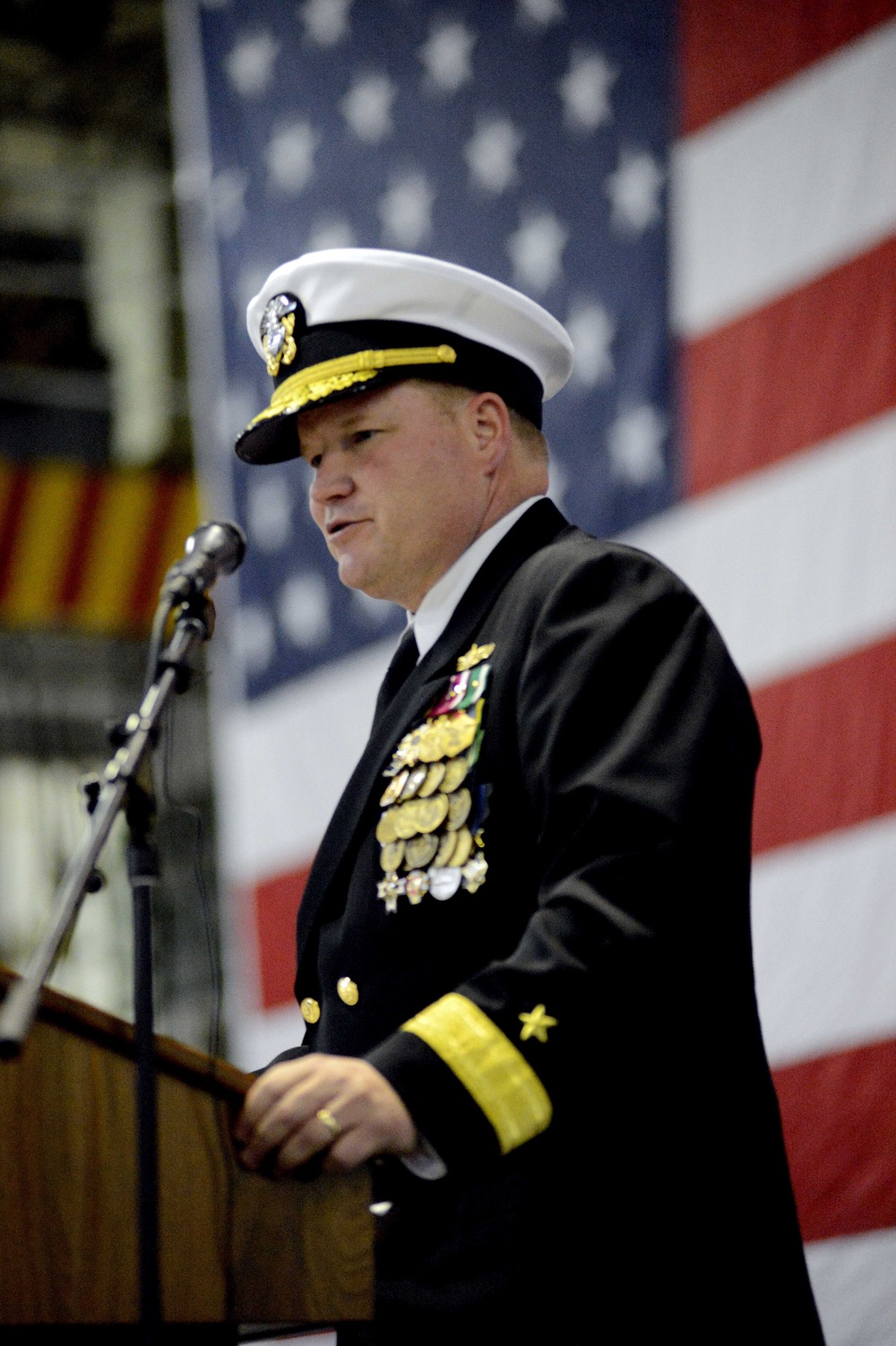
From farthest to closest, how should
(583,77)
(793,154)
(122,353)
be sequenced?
(122,353)
(583,77)
(793,154)

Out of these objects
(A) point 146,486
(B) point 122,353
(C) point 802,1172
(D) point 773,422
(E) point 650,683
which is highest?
(B) point 122,353

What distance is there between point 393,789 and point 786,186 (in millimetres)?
1893

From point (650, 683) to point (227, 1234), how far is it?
0.65 m

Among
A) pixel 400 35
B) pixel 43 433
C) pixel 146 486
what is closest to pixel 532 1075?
pixel 400 35

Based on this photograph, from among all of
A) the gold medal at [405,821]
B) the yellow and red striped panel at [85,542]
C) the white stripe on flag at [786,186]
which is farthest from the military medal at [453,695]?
the yellow and red striped panel at [85,542]

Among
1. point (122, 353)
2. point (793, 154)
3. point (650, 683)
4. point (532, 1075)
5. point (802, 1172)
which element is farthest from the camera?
point (122, 353)

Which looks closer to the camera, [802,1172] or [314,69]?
[802,1172]

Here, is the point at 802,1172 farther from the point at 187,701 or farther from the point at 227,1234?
the point at 187,701

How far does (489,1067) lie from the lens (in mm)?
1523

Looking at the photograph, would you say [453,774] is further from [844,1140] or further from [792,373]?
[792,373]

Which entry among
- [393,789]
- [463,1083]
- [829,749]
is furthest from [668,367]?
[463,1083]

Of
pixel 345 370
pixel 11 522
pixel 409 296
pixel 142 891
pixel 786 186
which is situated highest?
pixel 11 522

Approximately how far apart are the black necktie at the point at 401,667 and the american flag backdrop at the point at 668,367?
115cm

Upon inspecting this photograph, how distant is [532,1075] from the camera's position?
154 cm
